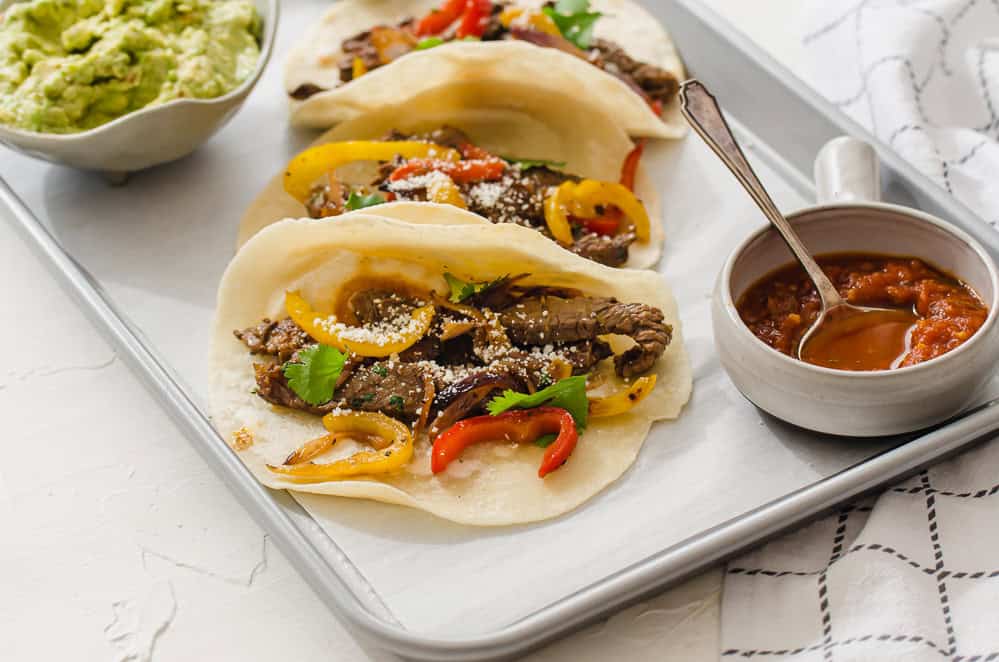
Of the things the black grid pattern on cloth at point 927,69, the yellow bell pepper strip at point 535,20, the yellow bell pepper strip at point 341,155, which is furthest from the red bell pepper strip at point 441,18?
the black grid pattern on cloth at point 927,69

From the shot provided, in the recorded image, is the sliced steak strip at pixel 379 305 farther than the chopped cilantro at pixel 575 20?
No

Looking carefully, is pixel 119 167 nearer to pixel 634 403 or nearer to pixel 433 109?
pixel 433 109

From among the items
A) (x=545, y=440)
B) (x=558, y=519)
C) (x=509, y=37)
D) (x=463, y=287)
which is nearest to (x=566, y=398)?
(x=545, y=440)

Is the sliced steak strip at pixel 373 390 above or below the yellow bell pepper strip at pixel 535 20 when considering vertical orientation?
below

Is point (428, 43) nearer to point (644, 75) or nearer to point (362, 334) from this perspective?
point (644, 75)

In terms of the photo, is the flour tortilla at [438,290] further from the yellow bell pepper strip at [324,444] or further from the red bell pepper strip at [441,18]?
the red bell pepper strip at [441,18]

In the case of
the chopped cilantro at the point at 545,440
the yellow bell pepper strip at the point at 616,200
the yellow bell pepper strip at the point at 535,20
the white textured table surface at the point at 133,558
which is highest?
the yellow bell pepper strip at the point at 535,20

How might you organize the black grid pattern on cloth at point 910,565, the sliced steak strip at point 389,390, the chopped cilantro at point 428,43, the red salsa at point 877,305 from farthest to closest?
1. the chopped cilantro at point 428,43
2. the sliced steak strip at point 389,390
3. the red salsa at point 877,305
4. the black grid pattern on cloth at point 910,565

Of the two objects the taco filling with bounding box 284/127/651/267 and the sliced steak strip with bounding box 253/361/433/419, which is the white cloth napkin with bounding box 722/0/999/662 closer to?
the sliced steak strip with bounding box 253/361/433/419
